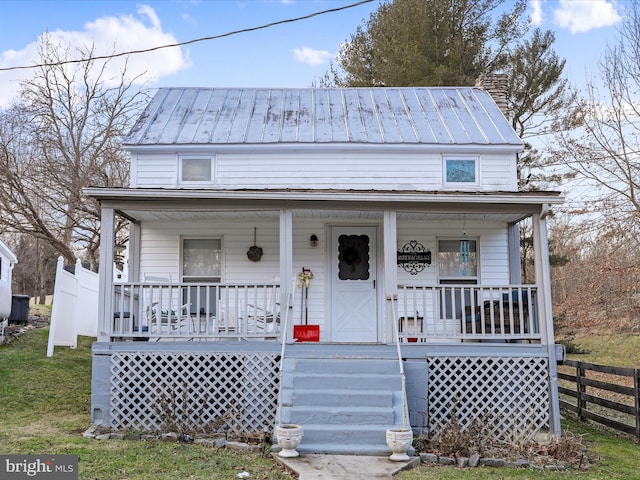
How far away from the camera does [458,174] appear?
39.4 ft

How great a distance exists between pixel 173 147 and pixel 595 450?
8.42 m

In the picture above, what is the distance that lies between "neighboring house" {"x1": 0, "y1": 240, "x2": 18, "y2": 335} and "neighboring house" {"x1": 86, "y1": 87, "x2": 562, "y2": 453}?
222 inches

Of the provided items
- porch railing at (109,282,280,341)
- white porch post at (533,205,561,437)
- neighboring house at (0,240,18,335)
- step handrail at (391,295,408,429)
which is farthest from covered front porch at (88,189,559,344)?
neighboring house at (0,240,18,335)

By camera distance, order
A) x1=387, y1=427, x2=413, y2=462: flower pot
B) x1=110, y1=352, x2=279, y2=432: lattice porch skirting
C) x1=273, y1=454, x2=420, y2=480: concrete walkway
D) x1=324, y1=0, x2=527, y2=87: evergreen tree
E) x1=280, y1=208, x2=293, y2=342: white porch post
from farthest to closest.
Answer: x1=324, y1=0, x2=527, y2=87: evergreen tree → x1=280, y1=208, x2=293, y2=342: white porch post → x1=110, y1=352, x2=279, y2=432: lattice porch skirting → x1=387, y1=427, x2=413, y2=462: flower pot → x1=273, y1=454, x2=420, y2=480: concrete walkway

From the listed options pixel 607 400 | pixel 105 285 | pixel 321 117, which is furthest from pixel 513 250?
pixel 105 285

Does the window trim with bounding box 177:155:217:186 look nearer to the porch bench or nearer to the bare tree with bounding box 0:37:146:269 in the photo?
the porch bench

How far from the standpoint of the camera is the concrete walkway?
6613 mm

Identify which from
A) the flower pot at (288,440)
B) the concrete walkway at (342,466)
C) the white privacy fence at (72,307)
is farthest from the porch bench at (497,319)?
the white privacy fence at (72,307)

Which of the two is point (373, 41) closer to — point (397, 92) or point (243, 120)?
point (397, 92)

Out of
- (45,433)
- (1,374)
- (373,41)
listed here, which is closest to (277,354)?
(45,433)

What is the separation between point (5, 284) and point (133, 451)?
34.2ft

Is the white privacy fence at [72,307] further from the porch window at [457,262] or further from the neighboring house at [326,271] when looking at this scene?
the porch window at [457,262]

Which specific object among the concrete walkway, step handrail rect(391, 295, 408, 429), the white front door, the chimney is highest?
the chimney

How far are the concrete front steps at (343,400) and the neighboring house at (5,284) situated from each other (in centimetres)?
935
